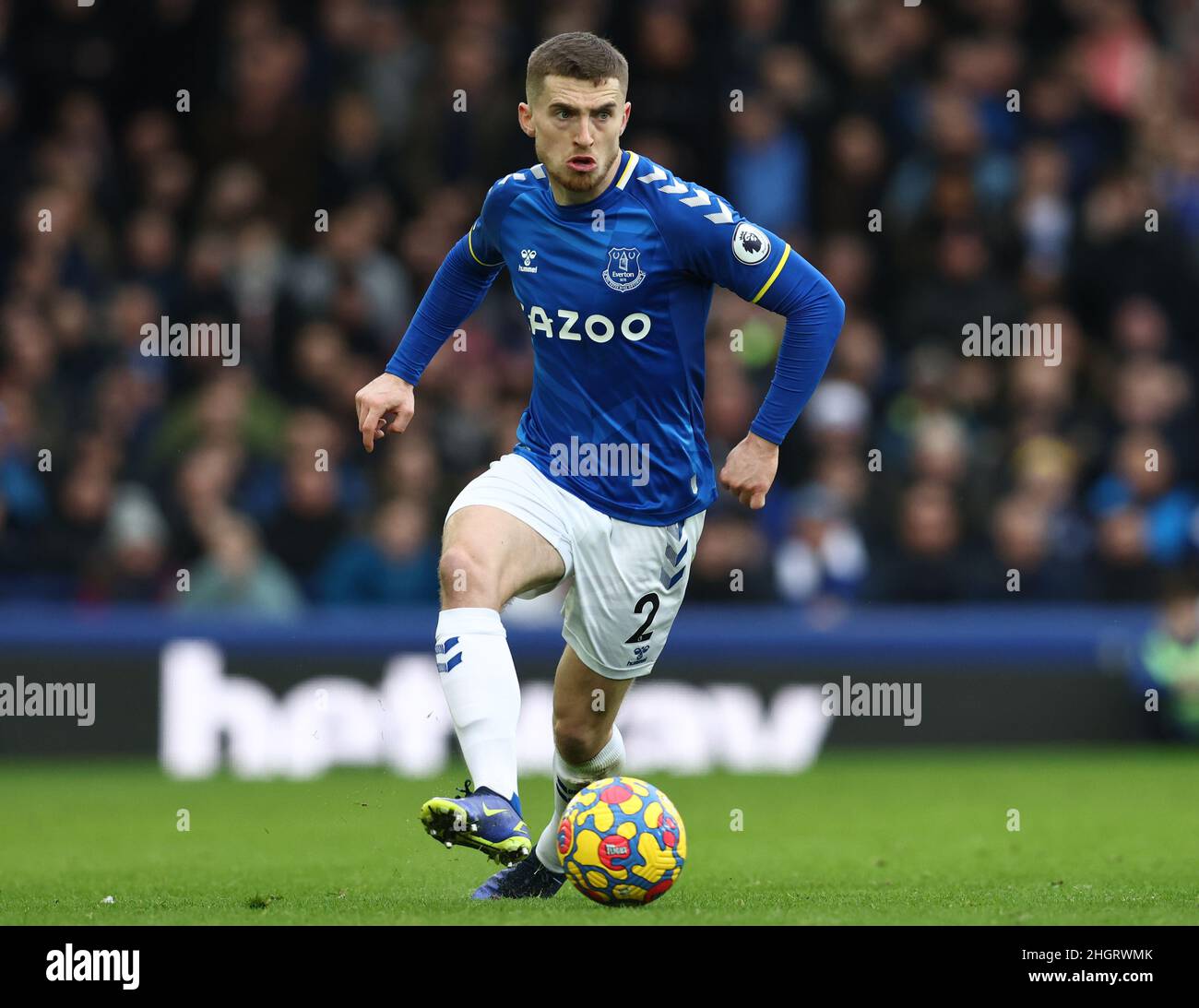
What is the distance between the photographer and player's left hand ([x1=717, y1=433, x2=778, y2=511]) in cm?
646

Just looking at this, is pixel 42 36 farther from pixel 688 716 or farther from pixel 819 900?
pixel 819 900

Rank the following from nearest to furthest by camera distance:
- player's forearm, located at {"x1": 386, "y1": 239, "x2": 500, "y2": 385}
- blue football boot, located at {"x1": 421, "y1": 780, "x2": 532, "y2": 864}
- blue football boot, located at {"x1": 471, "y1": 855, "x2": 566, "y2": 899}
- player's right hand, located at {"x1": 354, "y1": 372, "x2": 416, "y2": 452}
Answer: blue football boot, located at {"x1": 421, "y1": 780, "x2": 532, "y2": 864}
player's right hand, located at {"x1": 354, "y1": 372, "x2": 416, "y2": 452}
blue football boot, located at {"x1": 471, "y1": 855, "x2": 566, "y2": 899}
player's forearm, located at {"x1": 386, "y1": 239, "x2": 500, "y2": 385}

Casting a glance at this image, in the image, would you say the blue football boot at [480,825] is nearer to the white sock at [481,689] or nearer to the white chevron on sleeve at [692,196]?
the white sock at [481,689]

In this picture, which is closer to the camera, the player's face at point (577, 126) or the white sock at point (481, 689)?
the white sock at point (481, 689)

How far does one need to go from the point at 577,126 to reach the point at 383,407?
1.10m

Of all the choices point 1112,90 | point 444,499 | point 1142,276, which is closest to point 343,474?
point 444,499

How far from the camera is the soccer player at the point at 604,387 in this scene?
6527mm

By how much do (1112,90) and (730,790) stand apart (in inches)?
309

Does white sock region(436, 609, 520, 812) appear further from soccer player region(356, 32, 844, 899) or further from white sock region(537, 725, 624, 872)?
white sock region(537, 725, 624, 872)

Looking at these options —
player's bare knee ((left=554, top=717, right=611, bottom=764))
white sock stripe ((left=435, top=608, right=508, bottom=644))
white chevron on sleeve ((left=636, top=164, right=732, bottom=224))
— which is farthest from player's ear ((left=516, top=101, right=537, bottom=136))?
player's bare knee ((left=554, top=717, right=611, bottom=764))

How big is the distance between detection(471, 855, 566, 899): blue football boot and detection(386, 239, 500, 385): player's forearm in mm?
1707

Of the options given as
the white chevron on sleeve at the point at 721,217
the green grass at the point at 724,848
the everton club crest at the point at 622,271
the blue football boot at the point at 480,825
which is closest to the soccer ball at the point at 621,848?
the green grass at the point at 724,848

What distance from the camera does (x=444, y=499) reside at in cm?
1374

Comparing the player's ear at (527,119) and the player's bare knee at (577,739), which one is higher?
the player's ear at (527,119)
